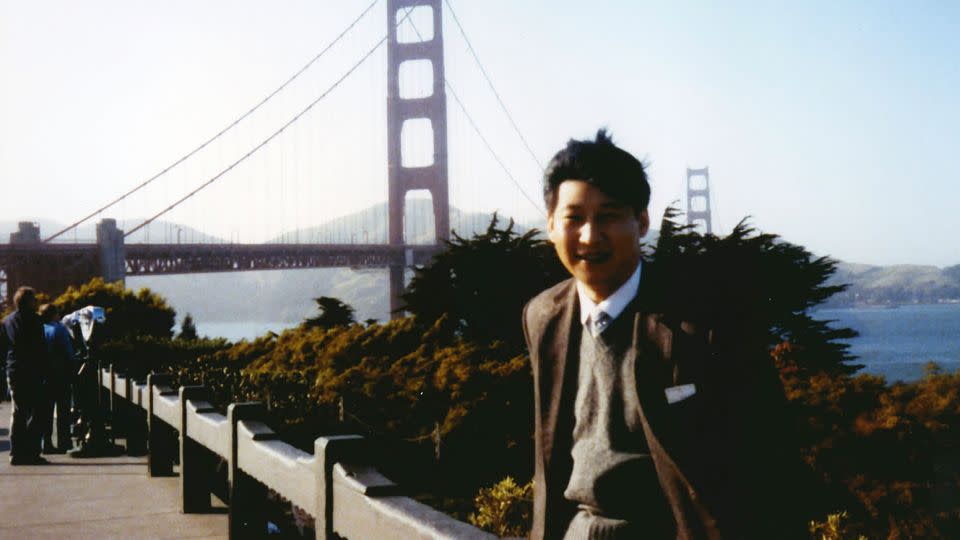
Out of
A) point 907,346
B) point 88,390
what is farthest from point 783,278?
point 907,346

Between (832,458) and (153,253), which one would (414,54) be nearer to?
(153,253)

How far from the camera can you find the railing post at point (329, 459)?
3.31 meters

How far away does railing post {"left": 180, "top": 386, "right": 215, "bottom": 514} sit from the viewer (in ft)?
18.9

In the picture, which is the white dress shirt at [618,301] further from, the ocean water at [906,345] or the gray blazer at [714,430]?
the ocean water at [906,345]

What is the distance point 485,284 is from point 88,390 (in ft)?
11.3

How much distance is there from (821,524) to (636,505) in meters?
3.21

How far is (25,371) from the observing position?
28.8 feet

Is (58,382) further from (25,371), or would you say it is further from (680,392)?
(680,392)

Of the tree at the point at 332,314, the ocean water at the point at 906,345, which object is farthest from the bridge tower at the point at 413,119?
the tree at the point at 332,314

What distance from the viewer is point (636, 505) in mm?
1952

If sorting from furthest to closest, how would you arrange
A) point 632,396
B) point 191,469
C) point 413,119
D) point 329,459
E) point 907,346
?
point 907,346 < point 413,119 < point 191,469 < point 329,459 < point 632,396

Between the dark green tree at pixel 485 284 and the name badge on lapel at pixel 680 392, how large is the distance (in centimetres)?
716

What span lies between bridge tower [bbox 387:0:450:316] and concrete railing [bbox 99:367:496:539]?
5823 centimetres

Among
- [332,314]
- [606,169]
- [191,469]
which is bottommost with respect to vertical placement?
[191,469]
